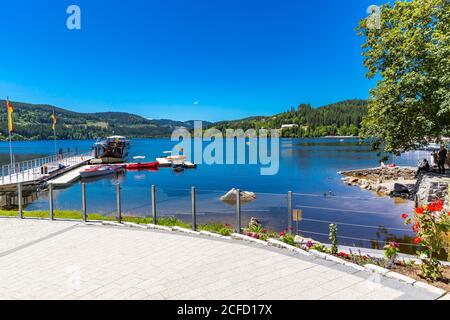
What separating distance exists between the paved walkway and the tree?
13035mm

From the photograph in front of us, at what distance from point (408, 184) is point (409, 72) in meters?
10.5

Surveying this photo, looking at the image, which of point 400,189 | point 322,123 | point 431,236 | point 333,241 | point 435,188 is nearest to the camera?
point 431,236

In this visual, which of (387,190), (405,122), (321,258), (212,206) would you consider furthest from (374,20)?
(321,258)

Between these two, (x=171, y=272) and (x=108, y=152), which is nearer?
(x=171, y=272)

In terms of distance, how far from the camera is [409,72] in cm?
1664

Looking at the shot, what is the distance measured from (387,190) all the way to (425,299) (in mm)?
22201

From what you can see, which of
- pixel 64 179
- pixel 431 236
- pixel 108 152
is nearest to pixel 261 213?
pixel 431 236

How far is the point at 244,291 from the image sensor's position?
440cm

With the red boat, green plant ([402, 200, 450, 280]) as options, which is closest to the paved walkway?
green plant ([402, 200, 450, 280])

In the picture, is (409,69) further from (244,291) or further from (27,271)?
(27,271)

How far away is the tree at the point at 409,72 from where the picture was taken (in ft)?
50.9

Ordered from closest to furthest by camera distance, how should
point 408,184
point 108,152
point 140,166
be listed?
point 408,184
point 140,166
point 108,152

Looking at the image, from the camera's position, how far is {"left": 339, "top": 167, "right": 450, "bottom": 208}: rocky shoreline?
634 inches

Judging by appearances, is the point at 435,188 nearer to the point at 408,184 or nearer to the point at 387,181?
the point at 408,184
